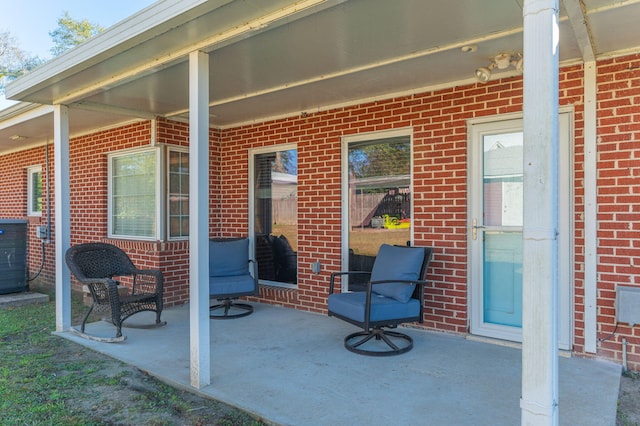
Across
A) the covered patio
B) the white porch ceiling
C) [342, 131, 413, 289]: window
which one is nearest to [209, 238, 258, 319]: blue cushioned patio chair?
the covered patio

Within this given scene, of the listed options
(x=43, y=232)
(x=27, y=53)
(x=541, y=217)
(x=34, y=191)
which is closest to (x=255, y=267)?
(x=541, y=217)

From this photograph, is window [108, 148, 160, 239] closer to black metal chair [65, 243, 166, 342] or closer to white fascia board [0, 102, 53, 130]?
black metal chair [65, 243, 166, 342]

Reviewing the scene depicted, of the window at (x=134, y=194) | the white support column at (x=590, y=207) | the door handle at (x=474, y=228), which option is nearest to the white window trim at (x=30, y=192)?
the window at (x=134, y=194)

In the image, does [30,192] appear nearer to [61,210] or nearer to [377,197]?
[61,210]

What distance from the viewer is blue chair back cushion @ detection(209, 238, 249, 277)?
510cm

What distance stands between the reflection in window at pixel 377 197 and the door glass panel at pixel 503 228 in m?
0.81

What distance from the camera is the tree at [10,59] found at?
17.8 meters

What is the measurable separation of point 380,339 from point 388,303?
0.56 meters

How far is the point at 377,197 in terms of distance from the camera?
475 cm

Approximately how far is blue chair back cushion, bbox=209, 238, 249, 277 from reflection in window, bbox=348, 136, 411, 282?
1325 millimetres

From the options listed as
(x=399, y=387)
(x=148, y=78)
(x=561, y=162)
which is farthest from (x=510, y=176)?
(x=148, y=78)

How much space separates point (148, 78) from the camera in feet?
12.5

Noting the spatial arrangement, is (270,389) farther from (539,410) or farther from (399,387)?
(539,410)

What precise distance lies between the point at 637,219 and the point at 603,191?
0.30 meters
